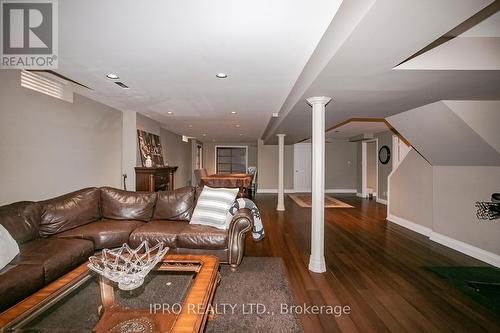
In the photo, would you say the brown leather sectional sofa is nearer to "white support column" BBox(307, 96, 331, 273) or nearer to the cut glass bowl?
the cut glass bowl

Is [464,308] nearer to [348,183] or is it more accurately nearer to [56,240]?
[56,240]

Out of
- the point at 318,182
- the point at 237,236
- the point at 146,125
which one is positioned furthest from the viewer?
the point at 146,125

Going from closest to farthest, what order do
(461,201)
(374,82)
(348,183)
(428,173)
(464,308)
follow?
(464,308) → (374,82) → (461,201) → (428,173) → (348,183)

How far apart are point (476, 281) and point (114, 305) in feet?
11.5

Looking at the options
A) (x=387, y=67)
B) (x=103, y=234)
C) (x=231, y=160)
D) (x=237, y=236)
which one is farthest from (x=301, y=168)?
(x=103, y=234)

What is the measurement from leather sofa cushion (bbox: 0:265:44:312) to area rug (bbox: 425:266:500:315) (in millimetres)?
3884

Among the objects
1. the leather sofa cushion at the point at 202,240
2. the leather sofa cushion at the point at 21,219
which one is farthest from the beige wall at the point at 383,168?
the leather sofa cushion at the point at 21,219

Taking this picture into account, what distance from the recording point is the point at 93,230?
2648 mm

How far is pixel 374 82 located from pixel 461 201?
8.74 feet

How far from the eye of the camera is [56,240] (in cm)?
236

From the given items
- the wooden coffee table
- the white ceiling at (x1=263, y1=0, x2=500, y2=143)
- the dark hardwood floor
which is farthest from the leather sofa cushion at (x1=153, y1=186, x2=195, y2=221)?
the white ceiling at (x1=263, y1=0, x2=500, y2=143)

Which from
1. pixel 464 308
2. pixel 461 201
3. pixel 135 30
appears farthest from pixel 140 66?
pixel 461 201

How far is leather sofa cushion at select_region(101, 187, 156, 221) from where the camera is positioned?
125 inches

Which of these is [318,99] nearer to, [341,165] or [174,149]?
[174,149]
